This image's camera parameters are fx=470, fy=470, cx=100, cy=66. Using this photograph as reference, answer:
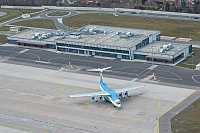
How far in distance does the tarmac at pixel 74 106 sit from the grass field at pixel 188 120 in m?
5.75

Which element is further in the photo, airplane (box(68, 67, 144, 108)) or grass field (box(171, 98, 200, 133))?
airplane (box(68, 67, 144, 108))

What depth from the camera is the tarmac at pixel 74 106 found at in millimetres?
147625

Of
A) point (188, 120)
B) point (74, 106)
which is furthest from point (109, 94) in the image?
point (188, 120)

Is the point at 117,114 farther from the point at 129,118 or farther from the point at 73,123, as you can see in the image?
the point at 73,123

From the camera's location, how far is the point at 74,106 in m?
164

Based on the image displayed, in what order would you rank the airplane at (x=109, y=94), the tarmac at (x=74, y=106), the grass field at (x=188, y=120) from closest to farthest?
the grass field at (x=188, y=120) → the tarmac at (x=74, y=106) → the airplane at (x=109, y=94)

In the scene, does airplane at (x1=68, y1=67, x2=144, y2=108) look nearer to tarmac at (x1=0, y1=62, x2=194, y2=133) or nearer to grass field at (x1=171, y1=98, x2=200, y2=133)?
tarmac at (x1=0, y1=62, x2=194, y2=133)

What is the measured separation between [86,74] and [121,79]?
1665 centimetres

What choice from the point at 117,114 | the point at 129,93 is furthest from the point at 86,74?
the point at 117,114

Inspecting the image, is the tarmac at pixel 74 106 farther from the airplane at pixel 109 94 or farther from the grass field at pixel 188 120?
the grass field at pixel 188 120

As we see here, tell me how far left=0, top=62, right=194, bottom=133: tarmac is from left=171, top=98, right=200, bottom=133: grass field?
575 centimetres

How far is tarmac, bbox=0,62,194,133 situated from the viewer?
484ft

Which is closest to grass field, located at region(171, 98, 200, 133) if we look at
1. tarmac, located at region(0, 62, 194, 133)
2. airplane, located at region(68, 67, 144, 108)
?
tarmac, located at region(0, 62, 194, 133)

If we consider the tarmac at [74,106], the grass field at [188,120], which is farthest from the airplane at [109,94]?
the grass field at [188,120]
